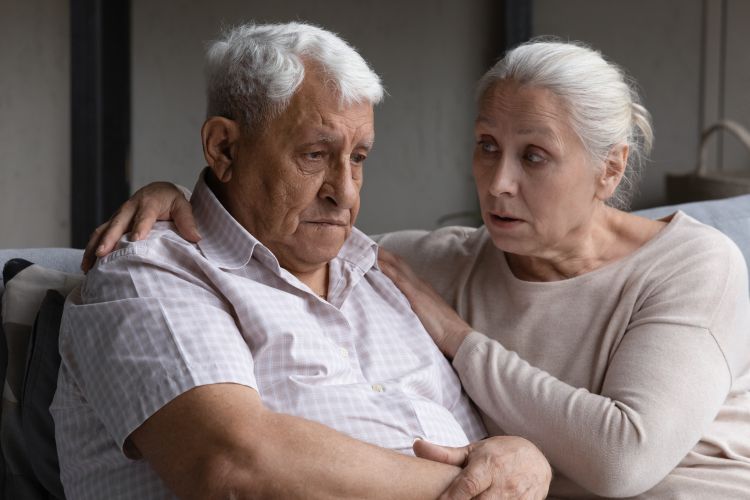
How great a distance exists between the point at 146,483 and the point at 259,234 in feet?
1.67

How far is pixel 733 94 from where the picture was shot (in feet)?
18.1

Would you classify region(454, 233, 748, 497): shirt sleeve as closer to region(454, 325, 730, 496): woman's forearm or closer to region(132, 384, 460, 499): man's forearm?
region(454, 325, 730, 496): woman's forearm

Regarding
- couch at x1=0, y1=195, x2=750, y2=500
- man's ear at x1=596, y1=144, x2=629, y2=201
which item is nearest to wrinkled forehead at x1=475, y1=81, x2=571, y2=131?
man's ear at x1=596, y1=144, x2=629, y2=201

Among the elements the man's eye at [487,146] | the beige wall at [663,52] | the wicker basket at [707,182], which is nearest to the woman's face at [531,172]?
the man's eye at [487,146]

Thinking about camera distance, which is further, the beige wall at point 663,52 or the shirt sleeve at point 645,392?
the beige wall at point 663,52

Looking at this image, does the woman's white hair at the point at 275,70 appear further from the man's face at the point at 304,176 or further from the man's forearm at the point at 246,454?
the man's forearm at the point at 246,454

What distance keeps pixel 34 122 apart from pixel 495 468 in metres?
3.29

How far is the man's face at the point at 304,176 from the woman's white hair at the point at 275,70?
21 mm

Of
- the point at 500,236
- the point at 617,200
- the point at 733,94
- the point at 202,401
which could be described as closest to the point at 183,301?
the point at 202,401

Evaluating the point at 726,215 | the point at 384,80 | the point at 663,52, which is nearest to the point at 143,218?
the point at 726,215

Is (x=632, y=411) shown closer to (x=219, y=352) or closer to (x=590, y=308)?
(x=590, y=308)

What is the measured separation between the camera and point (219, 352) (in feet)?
5.18

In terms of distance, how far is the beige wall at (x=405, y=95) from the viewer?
5004mm

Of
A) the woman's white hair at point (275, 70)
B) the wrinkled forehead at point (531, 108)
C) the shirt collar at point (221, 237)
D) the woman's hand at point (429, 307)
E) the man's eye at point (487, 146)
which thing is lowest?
the woman's hand at point (429, 307)
